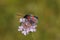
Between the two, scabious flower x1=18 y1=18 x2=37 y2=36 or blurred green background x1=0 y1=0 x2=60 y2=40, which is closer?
scabious flower x1=18 y1=18 x2=37 y2=36

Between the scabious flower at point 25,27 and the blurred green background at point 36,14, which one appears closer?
the scabious flower at point 25,27

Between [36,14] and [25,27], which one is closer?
[25,27]

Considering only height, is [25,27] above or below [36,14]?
below

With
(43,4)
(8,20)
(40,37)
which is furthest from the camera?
(43,4)

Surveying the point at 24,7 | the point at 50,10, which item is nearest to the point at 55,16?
the point at 50,10

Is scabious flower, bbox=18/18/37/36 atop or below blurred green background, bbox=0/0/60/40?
below

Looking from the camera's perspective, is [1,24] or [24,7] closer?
[1,24]

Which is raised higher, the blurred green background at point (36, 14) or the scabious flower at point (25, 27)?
the blurred green background at point (36, 14)

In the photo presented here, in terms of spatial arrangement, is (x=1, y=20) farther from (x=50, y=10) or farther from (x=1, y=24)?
(x=50, y=10)
